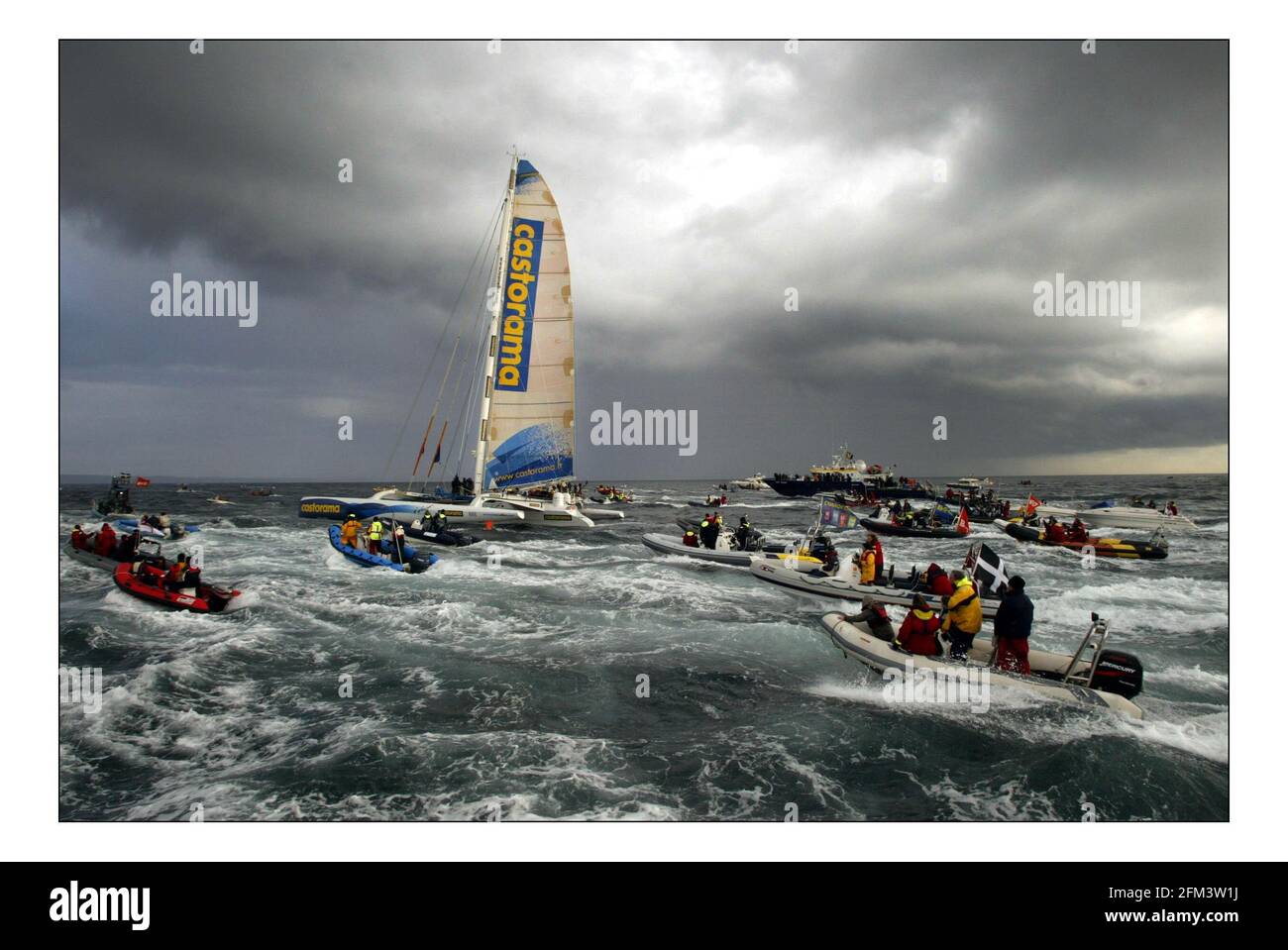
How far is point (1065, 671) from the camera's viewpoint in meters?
9.16

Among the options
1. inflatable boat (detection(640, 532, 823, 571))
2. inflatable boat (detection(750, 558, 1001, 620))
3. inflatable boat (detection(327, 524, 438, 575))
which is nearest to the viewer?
inflatable boat (detection(750, 558, 1001, 620))

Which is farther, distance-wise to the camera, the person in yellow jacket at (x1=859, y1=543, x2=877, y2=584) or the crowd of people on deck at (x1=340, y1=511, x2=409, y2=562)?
the crowd of people on deck at (x1=340, y1=511, x2=409, y2=562)

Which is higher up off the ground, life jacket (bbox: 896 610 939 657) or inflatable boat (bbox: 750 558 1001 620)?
life jacket (bbox: 896 610 939 657)

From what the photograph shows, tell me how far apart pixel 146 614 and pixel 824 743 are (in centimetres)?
1578

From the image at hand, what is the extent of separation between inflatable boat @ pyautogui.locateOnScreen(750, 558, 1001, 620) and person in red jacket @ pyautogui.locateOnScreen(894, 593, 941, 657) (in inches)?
216

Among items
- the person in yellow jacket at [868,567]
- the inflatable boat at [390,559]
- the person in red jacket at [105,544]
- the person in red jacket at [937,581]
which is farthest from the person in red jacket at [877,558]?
the person in red jacket at [105,544]

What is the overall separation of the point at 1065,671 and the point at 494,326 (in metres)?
25.2

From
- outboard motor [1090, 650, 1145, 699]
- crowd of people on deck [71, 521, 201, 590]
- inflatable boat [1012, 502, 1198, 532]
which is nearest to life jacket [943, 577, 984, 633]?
outboard motor [1090, 650, 1145, 699]

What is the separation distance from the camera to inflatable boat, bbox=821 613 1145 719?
848 cm

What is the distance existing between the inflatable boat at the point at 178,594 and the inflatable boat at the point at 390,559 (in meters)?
5.21

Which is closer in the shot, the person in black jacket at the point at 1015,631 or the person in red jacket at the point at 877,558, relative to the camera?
the person in black jacket at the point at 1015,631

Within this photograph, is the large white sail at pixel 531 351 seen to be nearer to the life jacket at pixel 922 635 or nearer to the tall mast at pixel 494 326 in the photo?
the tall mast at pixel 494 326

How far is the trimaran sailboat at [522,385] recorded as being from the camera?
27797 millimetres

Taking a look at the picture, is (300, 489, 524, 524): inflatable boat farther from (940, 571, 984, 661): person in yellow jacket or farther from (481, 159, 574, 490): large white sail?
(940, 571, 984, 661): person in yellow jacket
